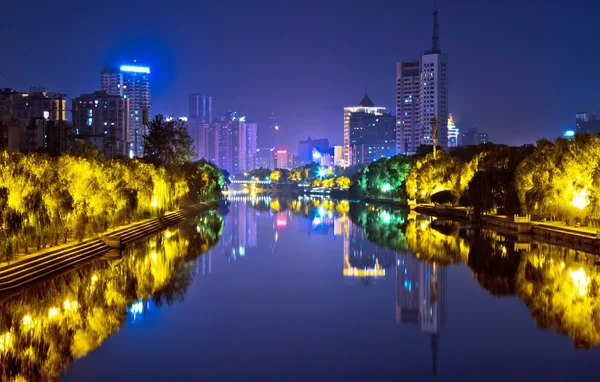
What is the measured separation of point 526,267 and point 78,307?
15.4 metres

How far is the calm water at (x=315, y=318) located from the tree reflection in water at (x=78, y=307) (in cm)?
5

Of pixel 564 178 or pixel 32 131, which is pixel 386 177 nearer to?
pixel 32 131

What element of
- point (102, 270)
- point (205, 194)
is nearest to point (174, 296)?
point (102, 270)

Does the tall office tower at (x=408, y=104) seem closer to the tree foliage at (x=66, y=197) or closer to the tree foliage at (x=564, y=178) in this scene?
the tree foliage at (x=66, y=197)

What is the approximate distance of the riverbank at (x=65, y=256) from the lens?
20016mm

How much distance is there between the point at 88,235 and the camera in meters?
30.1

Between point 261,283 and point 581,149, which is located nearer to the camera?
point 261,283

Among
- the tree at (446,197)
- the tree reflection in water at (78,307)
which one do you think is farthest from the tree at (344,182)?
the tree reflection in water at (78,307)

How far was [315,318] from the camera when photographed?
1714cm

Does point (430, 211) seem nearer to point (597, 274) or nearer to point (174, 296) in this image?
point (597, 274)

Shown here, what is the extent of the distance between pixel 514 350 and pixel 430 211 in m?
45.1

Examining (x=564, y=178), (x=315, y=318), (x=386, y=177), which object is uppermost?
(x=386, y=177)

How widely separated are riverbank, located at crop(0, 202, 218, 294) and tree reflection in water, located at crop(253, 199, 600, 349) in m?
11.6

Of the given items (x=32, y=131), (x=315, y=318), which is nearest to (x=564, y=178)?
(x=315, y=318)
